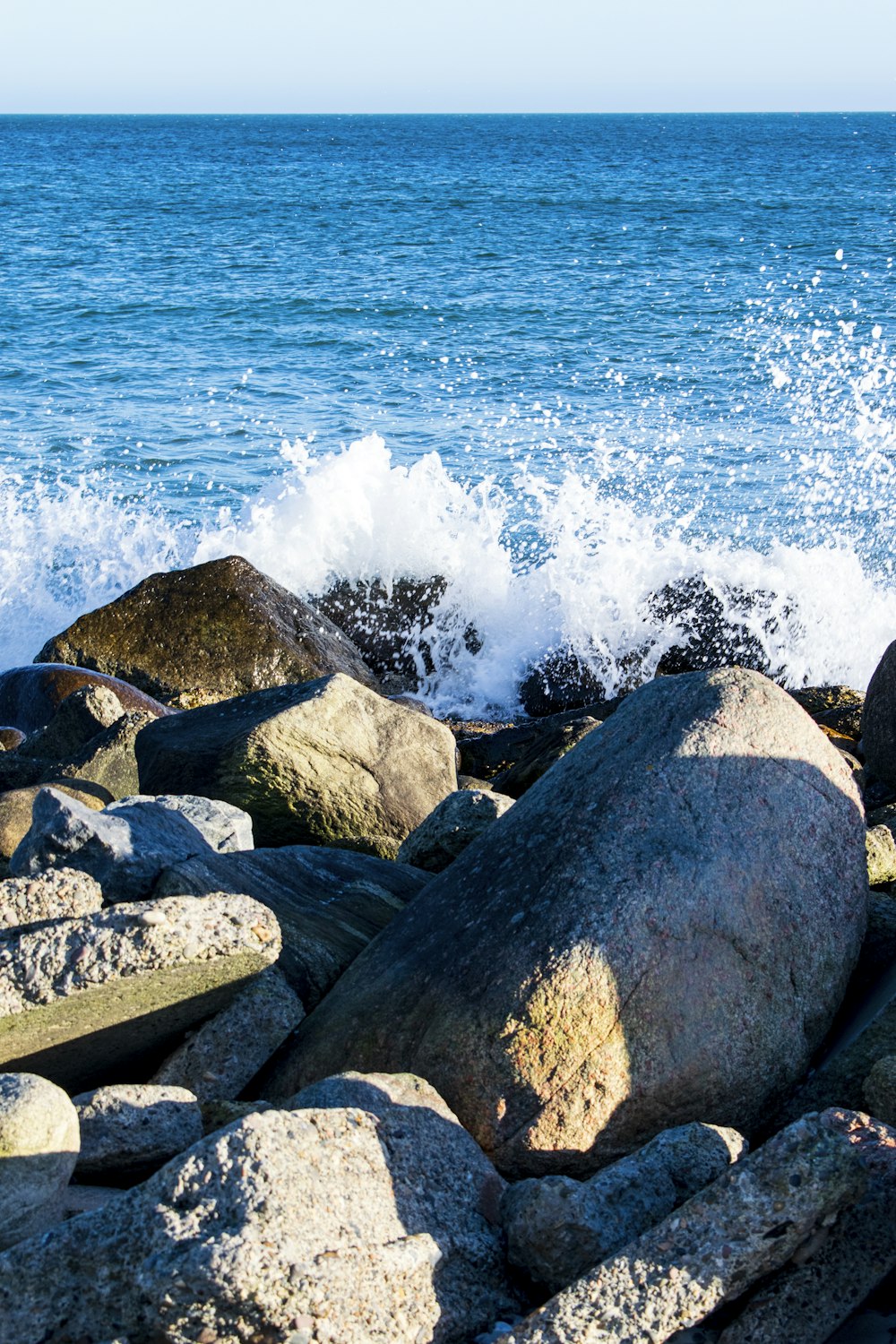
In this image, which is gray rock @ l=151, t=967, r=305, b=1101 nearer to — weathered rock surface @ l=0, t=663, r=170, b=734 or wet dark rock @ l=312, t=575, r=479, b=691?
weathered rock surface @ l=0, t=663, r=170, b=734

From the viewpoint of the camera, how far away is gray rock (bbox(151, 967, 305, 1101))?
9.87ft

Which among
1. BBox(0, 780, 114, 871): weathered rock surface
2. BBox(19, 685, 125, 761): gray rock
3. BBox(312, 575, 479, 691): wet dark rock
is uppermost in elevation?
BBox(0, 780, 114, 871): weathered rock surface

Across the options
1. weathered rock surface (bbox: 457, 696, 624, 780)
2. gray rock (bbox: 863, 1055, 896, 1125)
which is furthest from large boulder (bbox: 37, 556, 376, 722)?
gray rock (bbox: 863, 1055, 896, 1125)

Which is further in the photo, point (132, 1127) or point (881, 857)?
point (881, 857)

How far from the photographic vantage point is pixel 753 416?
15602 millimetres

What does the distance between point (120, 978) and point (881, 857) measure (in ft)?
7.51

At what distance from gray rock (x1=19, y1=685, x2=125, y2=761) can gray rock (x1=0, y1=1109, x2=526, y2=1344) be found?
4240mm

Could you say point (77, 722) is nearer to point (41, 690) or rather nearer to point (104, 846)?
point (41, 690)

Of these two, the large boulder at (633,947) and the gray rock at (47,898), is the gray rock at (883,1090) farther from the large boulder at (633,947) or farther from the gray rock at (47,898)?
the gray rock at (47,898)

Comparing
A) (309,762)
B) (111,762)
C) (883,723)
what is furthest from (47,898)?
(883,723)

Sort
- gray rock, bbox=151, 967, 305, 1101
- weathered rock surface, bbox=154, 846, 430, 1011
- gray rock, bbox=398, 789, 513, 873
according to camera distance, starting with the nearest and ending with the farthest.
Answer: gray rock, bbox=151, 967, 305, 1101
weathered rock surface, bbox=154, 846, 430, 1011
gray rock, bbox=398, 789, 513, 873

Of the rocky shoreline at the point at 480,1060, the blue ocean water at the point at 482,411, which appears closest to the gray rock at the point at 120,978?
the rocky shoreline at the point at 480,1060

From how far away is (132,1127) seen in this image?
256 cm

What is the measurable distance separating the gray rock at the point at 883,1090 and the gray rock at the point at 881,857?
1309 millimetres
